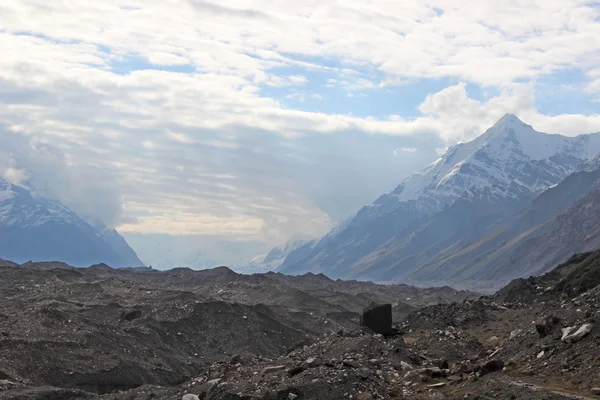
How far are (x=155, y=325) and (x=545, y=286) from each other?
2849cm

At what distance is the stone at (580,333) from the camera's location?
21.5 metres

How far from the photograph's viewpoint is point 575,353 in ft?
69.0

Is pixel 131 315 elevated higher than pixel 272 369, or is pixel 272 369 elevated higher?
pixel 272 369

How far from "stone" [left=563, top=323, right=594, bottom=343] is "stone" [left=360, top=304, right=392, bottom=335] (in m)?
14.1

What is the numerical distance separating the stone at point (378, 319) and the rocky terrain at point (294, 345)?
2.3 inches

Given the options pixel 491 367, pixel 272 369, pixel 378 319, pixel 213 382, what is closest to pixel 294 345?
pixel 378 319

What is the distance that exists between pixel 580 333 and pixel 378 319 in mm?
14731

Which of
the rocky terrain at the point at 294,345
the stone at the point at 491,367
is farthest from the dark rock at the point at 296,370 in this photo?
the stone at the point at 491,367

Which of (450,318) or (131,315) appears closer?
(450,318)

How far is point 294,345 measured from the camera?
38.1 meters

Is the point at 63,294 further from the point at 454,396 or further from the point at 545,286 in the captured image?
the point at 454,396

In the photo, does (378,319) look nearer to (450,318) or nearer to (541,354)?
(450,318)

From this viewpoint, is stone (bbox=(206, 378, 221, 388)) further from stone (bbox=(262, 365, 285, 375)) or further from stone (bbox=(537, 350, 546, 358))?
stone (bbox=(537, 350, 546, 358))

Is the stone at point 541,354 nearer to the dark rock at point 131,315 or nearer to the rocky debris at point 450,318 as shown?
the rocky debris at point 450,318
